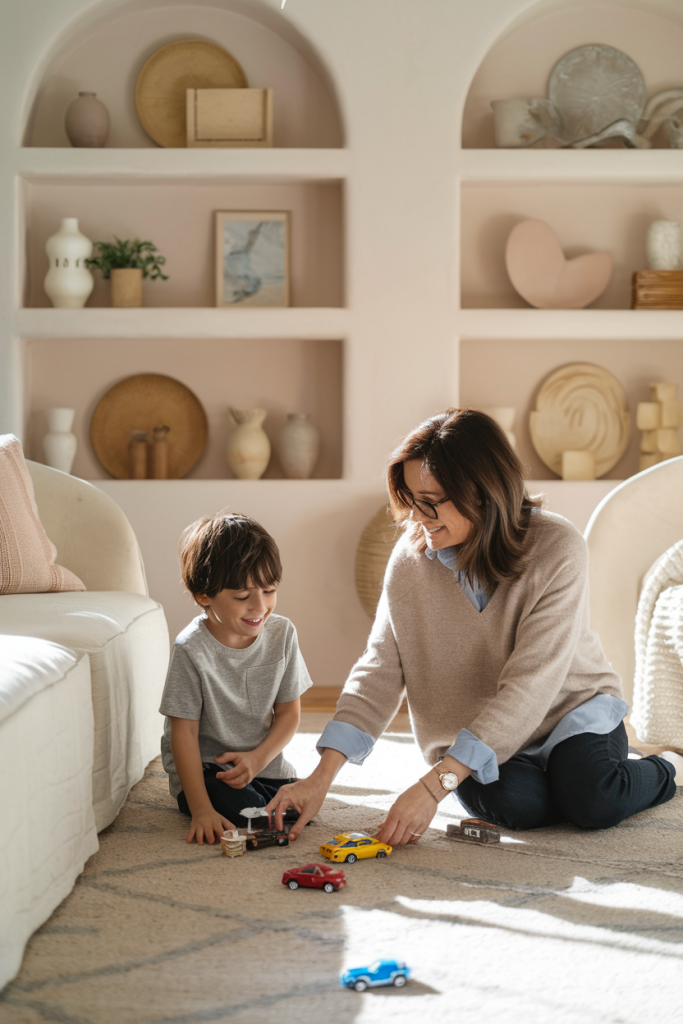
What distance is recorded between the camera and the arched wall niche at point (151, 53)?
3477 millimetres

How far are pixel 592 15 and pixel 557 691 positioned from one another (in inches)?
111

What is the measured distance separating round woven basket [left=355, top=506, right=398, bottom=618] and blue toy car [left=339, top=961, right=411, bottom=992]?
2.04 m

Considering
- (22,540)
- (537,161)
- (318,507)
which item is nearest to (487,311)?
(537,161)

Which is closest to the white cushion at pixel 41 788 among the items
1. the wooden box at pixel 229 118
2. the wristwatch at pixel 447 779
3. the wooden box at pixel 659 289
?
the wristwatch at pixel 447 779

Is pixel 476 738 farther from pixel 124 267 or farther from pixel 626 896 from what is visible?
pixel 124 267

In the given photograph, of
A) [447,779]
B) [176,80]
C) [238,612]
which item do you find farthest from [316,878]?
[176,80]

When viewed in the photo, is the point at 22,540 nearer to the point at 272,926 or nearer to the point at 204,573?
the point at 204,573

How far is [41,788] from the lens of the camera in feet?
4.26

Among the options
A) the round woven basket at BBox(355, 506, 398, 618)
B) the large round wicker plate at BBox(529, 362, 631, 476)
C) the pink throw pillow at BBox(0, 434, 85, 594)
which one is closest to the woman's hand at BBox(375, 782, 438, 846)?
the pink throw pillow at BBox(0, 434, 85, 594)

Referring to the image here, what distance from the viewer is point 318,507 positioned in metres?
3.36

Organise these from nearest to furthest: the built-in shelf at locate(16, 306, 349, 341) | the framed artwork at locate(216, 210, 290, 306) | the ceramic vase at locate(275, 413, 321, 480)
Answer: the built-in shelf at locate(16, 306, 349, 341)
the ceramic vase at locate(275, 413, 321, 480)
the framed artwork at locate(216, 210, 290, 306)

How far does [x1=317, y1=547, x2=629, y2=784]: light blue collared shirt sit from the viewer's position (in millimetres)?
1551

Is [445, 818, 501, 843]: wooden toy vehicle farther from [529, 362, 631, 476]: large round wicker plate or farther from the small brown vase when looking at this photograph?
the small brown vase

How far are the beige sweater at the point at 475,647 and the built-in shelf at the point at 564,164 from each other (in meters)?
1.92
